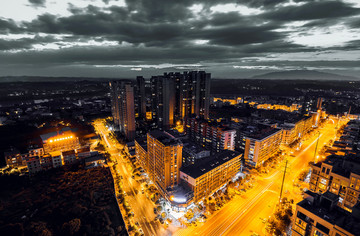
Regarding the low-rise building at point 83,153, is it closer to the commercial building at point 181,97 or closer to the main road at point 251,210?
the commercial building at point 181,97

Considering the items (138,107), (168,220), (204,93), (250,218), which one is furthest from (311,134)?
(138,107)

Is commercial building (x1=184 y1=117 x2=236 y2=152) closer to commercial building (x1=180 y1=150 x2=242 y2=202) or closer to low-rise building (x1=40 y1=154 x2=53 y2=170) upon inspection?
commercial building (x1=180 y1=150 x2=242 y2=202)

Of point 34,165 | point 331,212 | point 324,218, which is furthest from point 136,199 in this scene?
point 331,212

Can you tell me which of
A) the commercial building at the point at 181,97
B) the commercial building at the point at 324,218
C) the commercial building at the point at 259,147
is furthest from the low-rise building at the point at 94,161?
the commercial building at the point at 324,218

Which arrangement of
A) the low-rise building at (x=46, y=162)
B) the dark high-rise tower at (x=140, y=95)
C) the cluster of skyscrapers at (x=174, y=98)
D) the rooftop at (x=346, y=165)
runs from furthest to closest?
the dark high-rise tower at (x=140, y=95) < the cluster of skyscrapers at (x=174, y=98) < the low-rise building at (x=46, y=162) < the rooftop at (x=346, y=165)

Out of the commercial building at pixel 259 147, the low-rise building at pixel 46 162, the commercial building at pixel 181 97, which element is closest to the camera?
the low-rise building at pixel 46 162

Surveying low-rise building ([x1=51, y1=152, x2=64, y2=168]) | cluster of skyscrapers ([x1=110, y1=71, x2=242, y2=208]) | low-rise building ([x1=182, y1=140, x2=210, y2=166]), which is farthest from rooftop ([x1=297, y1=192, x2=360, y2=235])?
low-rise building ([x1=51, y1=152, x2=64, y2=168])
